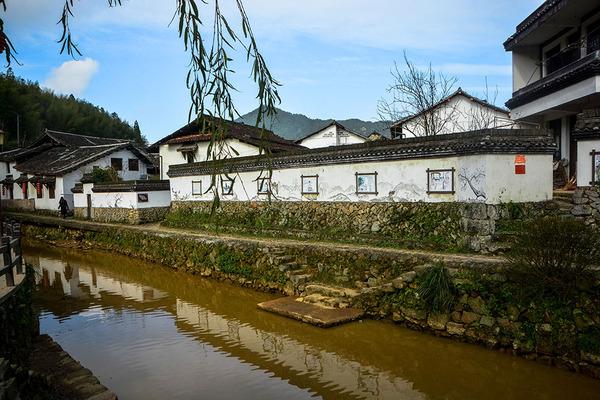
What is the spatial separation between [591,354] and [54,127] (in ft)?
190

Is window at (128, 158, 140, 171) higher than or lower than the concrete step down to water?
higher

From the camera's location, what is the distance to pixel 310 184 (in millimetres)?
15242

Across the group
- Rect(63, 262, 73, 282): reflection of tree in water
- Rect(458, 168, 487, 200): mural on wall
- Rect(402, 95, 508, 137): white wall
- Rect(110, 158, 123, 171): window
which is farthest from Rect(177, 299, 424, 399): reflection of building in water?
Rect(110, 158, 123, 171): window

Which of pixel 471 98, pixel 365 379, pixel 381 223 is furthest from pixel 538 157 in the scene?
pixel 471 98

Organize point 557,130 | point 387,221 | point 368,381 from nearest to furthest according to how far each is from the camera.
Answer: point 368,381 < point 387,221 < point 557,130

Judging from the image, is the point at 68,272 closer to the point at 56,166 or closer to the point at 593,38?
the point at 56,166

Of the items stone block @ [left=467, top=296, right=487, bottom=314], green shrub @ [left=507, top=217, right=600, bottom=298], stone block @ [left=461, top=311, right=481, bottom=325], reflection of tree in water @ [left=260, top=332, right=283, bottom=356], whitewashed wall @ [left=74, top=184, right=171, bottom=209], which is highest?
whitewashed wall @ [left=74, top=184, right=171, bottom=209]

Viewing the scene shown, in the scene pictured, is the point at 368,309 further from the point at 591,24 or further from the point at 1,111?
the point at 1,111

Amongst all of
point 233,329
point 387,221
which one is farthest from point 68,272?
point 387,221

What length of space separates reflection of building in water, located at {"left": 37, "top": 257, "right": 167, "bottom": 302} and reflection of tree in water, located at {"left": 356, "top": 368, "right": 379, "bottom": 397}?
25.1 ft

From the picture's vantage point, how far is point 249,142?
2231 centimetres

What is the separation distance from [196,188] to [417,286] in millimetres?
14163

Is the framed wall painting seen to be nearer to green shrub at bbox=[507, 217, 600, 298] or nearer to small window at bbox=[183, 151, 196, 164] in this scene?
green shrub at bbox=[507, 217, 600, 298]

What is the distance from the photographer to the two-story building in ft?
32.4
